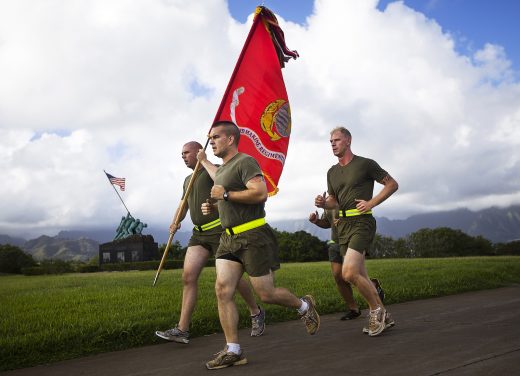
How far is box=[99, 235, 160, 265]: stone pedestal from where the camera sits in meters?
53.9

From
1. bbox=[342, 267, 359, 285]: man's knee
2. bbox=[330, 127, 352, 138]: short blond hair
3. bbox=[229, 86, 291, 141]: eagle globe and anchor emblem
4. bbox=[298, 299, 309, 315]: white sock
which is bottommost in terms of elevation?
bbox=[298, 299, 309, 315]: white sock

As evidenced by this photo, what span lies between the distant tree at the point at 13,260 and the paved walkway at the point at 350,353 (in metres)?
58.6

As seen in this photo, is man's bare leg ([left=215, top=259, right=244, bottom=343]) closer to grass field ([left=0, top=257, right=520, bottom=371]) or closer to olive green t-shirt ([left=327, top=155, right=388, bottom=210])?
grass field ([left=0, top=257, right=520, bottom=371])

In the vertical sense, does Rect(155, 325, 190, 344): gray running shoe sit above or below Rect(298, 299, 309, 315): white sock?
below

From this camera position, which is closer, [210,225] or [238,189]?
[238,189]

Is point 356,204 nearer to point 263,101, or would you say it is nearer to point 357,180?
point 357,180

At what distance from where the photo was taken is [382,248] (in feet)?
401

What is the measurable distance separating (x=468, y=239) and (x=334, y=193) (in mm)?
101273

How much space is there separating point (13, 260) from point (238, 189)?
205 ft

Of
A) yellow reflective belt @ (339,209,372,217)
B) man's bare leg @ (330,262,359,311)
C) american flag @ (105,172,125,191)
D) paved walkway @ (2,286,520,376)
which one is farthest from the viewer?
american flag @ (105,172,125,191)

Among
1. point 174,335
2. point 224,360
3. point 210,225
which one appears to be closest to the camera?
point 224,360

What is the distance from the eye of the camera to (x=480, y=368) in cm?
379

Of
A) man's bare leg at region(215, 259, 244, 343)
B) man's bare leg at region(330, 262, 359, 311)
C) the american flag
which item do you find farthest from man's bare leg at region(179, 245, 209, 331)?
the american flag

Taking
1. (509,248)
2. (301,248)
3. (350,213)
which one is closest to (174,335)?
(350,213)
